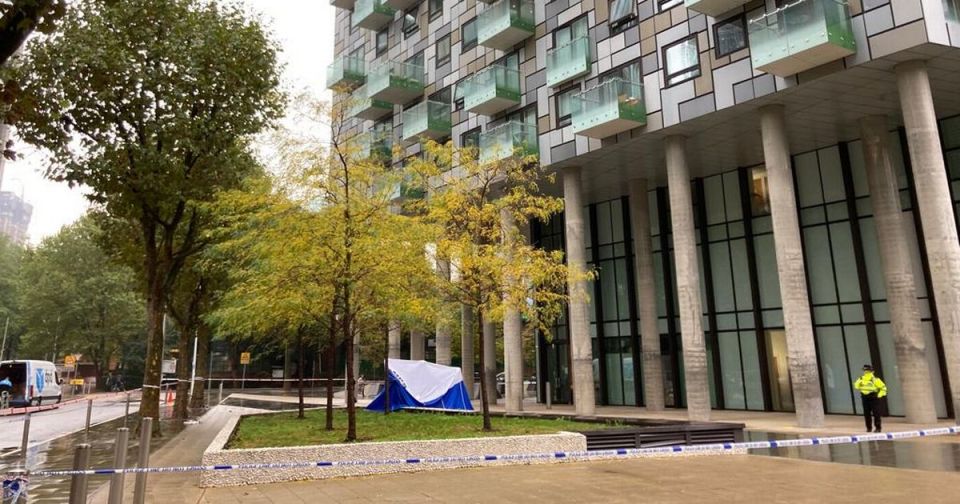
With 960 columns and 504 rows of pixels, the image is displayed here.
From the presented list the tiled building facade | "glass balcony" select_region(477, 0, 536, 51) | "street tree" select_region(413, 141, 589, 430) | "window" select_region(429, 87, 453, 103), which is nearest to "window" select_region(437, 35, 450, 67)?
the tiled building facade

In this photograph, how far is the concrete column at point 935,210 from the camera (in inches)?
606

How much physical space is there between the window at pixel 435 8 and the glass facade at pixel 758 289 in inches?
535

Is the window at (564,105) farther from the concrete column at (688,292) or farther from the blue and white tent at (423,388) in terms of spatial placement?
the blue and white tent at (423,388)

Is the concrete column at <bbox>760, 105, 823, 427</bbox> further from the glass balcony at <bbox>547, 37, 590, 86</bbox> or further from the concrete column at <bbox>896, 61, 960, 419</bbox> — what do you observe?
the glass balcony at <bbox>547, 37, 590, 86</bbox>

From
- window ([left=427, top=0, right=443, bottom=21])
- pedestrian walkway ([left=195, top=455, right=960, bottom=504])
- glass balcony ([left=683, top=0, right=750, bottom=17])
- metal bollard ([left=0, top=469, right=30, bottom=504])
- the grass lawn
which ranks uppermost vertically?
window ([left=427, top=0, right=443, bottom=21])

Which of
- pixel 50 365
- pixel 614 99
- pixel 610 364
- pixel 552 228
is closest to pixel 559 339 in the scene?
pixel 610 364

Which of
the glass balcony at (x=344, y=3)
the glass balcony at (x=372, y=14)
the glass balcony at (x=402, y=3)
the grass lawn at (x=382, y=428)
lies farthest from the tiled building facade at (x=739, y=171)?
the glass balcony at (x=344, y=3)

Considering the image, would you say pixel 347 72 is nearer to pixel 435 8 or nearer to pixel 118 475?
pixel 435 8

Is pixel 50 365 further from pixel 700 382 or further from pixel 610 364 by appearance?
pixel 700 382

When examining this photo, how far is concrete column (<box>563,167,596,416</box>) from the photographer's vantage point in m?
22.6

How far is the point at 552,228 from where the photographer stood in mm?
32969

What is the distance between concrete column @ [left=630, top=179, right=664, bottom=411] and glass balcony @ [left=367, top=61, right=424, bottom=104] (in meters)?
13.7

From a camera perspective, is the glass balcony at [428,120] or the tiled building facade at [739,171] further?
the glass balcony at [428,120]

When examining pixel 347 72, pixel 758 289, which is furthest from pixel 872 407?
pixel 347 72
